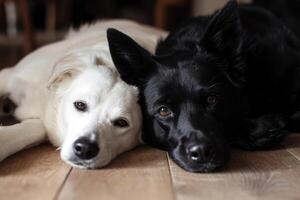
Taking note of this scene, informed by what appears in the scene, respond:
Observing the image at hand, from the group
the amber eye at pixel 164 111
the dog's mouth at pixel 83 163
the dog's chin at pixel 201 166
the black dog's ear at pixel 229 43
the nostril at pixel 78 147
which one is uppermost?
the black dog's ear at pixel 229 43

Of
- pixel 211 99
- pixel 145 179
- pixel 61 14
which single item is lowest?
pixel 61 14

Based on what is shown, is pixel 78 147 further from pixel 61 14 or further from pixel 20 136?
pixel 61 14

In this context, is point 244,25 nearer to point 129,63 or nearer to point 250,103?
point 250,103

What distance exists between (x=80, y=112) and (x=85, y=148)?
0.16 m

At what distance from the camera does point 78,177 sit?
4.56ft

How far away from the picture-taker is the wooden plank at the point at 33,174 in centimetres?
126

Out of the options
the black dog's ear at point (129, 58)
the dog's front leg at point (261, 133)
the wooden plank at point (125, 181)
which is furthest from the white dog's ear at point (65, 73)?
the dog's front leg at point (261, 133)

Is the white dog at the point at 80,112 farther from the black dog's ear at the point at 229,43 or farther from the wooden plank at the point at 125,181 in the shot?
the black dog's ear at the point at 229,43

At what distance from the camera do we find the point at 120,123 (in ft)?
5.09

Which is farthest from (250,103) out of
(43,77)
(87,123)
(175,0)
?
(175,0)

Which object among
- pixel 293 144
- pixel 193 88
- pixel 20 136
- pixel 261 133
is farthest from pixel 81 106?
pixel 293 144

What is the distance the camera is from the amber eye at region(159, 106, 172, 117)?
5.09ft

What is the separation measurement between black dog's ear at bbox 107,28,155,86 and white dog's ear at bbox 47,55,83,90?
0.47 ft

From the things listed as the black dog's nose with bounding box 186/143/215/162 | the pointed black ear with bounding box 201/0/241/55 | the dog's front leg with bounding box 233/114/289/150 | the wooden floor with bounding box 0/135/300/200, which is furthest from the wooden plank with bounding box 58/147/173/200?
the pointed black ear with bounding box 201/0/241/55
